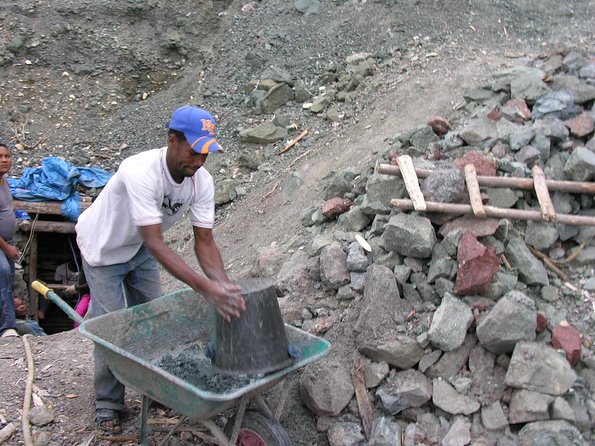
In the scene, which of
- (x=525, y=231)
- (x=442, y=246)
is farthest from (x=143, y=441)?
(x=525, y=231)

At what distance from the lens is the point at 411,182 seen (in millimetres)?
4656

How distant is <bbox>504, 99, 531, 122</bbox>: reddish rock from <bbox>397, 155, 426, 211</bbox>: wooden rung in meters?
1.26

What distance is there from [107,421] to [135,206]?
1535 mm

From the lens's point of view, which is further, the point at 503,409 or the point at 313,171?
the point at 313,171

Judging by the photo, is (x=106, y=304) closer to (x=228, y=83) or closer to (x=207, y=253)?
(x=207, y=253)

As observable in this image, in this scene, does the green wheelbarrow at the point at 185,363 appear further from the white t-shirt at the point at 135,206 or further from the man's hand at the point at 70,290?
the man's hand at the point at 70,290

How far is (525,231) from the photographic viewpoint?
14.8 ft

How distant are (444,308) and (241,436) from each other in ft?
4.82

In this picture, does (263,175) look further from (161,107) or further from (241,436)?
(241,436)

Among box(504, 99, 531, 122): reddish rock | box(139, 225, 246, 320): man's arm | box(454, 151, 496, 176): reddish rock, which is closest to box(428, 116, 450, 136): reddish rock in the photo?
box(504, 99, 531, 122): reddish rock

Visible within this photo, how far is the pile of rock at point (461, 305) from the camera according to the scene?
3781 mm

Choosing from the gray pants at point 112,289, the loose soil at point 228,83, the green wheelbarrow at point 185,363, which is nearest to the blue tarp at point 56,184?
the loose soil at point 228,83

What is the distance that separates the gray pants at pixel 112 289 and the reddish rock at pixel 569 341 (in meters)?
2.57

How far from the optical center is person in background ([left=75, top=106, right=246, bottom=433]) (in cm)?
331
